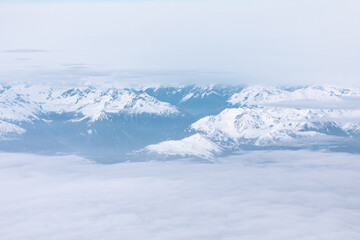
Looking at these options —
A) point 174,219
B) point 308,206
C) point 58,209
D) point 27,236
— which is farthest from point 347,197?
point 27,236

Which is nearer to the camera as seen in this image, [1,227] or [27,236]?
[27,236]

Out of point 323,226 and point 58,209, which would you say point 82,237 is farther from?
point 323,226

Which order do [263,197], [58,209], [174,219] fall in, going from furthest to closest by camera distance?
[263,197] → [58,209] → [174,219]

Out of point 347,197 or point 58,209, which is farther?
point 347,197

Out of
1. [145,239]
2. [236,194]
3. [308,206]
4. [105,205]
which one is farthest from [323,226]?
[105,205]

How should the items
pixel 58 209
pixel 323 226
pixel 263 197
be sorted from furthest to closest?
1. pixel 263 197
2. pixel 58 209
3. pixel 323 226

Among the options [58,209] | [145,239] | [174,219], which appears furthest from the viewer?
[58,209]

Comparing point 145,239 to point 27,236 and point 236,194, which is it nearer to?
point 27,236

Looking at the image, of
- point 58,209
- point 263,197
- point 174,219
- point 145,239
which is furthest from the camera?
point 263,197

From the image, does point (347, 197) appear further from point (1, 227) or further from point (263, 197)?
point (1, 227)
